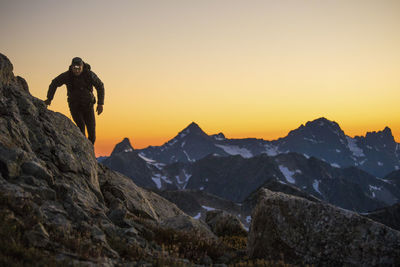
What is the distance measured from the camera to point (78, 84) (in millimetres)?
14305

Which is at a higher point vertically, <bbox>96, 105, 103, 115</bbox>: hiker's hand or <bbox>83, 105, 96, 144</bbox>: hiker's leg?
<bbox>96, 105, 103, 115</bbox>: hiker's hand

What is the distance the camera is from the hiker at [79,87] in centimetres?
1411

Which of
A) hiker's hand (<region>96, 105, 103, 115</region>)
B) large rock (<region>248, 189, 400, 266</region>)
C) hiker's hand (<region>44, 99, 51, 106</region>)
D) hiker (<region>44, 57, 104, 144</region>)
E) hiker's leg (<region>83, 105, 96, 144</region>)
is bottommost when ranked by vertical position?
large rock (<region>248, 189, 400, 266</region>)

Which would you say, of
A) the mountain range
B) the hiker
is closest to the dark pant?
the hiker

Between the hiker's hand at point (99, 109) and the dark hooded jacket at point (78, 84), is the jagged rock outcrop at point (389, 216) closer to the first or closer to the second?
the hiker's hand at point (99, 109)

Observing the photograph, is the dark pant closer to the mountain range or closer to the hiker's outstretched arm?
the hiker's outstretched arm

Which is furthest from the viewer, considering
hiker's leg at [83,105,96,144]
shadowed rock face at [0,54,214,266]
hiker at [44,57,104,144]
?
hiker's leg at [83,105,96,144]

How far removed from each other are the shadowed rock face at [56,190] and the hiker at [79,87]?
76cm

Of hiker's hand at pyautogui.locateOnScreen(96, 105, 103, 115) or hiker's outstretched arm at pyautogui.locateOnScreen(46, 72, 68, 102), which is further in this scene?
hiker's hand at pyautogui.locateOnScreen(96, 105, 103, 115)

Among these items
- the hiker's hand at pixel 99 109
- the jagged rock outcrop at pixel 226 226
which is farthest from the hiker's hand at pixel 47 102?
the jagged rock outcrop at pixel 226 226

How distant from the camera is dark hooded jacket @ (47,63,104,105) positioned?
1425cm

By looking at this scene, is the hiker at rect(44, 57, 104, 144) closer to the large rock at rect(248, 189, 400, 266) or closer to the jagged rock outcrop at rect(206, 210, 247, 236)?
the jagged rock outcrop at rect(206, 210, 247, 236)

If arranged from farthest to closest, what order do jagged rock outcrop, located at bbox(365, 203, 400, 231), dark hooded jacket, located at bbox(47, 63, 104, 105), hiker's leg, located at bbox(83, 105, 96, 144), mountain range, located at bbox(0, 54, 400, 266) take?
jagged rock outcrop, located at bbox(365, 203, 400, 231) < hiker's leg, located at bbox(83, 105, 96, 144) < dark hooded jacket, located at bbox(47, 63, 104, 105) < mountain range, located at bbox(0, 54, 400, 266)

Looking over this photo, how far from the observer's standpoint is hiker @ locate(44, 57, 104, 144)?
1411 cm
